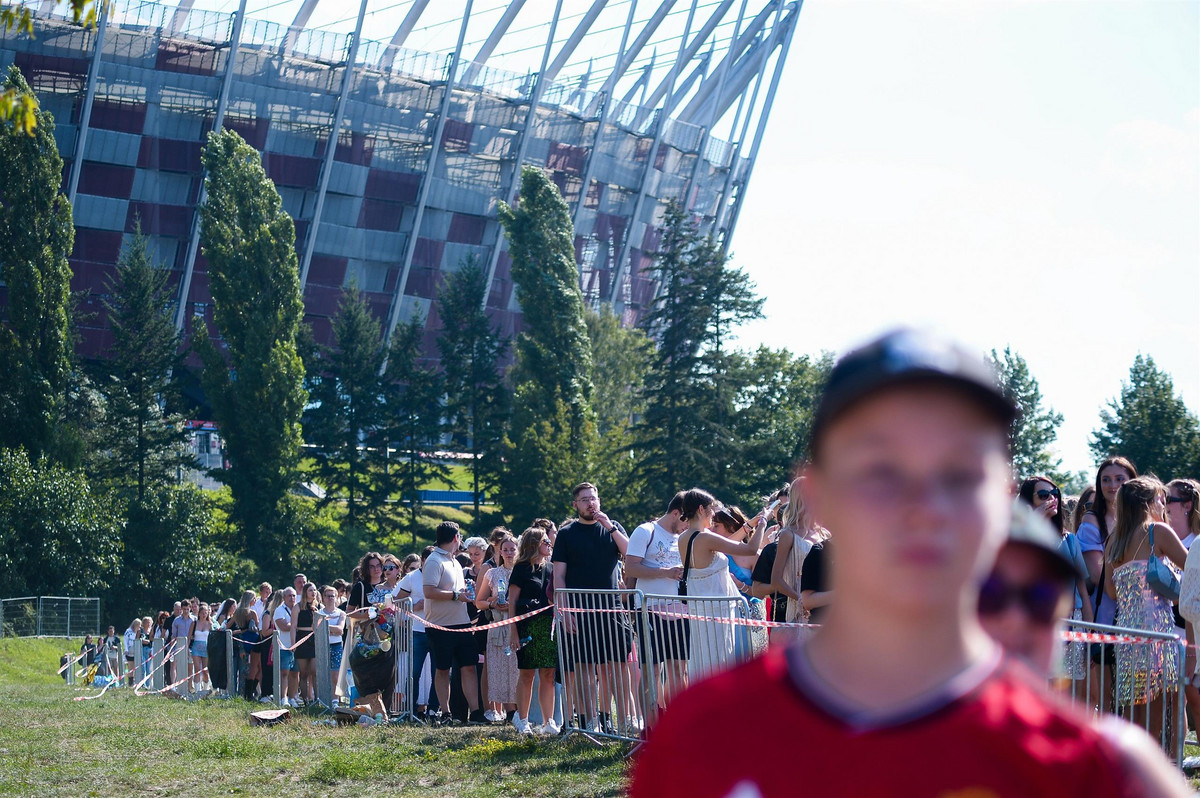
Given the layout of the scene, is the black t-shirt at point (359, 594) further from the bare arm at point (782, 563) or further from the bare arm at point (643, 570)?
the bare arm at point (782, 563)

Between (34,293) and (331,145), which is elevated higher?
(331,145)

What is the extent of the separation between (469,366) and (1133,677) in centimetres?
5020

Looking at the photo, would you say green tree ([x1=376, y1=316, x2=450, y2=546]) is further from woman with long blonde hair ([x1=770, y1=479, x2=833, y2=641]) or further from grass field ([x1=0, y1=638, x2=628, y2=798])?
woman with long blonde hair ([x1=770, y1=479, x2=833, y2=641])

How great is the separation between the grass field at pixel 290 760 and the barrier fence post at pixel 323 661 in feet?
4.34

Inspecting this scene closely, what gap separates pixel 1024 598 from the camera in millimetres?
1306

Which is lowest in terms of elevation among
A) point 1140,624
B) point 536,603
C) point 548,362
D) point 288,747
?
point 288,747

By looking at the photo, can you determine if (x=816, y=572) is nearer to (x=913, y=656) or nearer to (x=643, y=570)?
(x=643, y=570)

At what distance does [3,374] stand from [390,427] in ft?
55.8

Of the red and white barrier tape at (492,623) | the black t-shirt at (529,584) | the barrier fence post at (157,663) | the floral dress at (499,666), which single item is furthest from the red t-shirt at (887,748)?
the barrier fence post at (157,663)

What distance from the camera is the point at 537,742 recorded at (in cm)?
949

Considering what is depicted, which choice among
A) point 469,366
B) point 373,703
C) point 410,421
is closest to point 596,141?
point 469,366

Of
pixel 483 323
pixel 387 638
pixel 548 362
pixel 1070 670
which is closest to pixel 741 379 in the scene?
pixel 548 362

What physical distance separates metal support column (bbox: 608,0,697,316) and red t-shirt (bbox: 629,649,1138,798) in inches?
2261

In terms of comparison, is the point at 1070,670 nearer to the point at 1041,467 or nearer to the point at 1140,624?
the point at 1140,624
